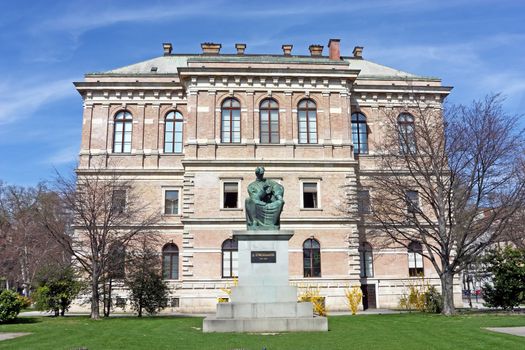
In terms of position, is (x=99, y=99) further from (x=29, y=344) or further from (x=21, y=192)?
(x=21, y=192)

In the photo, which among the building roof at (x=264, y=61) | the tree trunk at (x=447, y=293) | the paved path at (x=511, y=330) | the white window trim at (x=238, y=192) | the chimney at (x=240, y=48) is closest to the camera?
the paved path at (x=511, y=330)

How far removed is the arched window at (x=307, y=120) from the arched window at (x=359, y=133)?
13.5 ft

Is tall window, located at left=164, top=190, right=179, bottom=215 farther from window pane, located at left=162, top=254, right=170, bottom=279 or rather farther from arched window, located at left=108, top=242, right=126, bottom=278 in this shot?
arched window, located at left=108, top=242, right=126, bottom=278

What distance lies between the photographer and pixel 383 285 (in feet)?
116

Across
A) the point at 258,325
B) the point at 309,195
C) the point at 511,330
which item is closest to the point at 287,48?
the point at 309,195

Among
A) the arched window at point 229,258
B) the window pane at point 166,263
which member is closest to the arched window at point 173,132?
the window pane at point 166,263

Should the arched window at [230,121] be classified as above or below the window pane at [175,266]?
above

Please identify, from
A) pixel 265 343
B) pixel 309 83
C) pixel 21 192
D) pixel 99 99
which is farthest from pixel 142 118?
pixel 21 192

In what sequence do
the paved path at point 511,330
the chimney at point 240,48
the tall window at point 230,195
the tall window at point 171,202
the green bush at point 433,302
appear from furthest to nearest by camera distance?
the chimney at point 240,48, the tall window at point 171,202, the tall window at point 230,195, the green bush at point 433,302, the paved path at point 511,330

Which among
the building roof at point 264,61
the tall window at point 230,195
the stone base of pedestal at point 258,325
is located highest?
the building roof at point 264,61

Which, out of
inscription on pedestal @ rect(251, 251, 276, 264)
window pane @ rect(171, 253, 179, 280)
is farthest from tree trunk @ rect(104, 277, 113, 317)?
inscription on pedestal @ rect(251, 251, 276, 264)

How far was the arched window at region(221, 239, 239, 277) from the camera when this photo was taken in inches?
1293

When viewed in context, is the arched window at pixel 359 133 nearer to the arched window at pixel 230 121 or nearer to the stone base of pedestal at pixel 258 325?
the arched window at pixel 230 121

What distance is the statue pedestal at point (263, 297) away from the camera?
16031 millimetres
